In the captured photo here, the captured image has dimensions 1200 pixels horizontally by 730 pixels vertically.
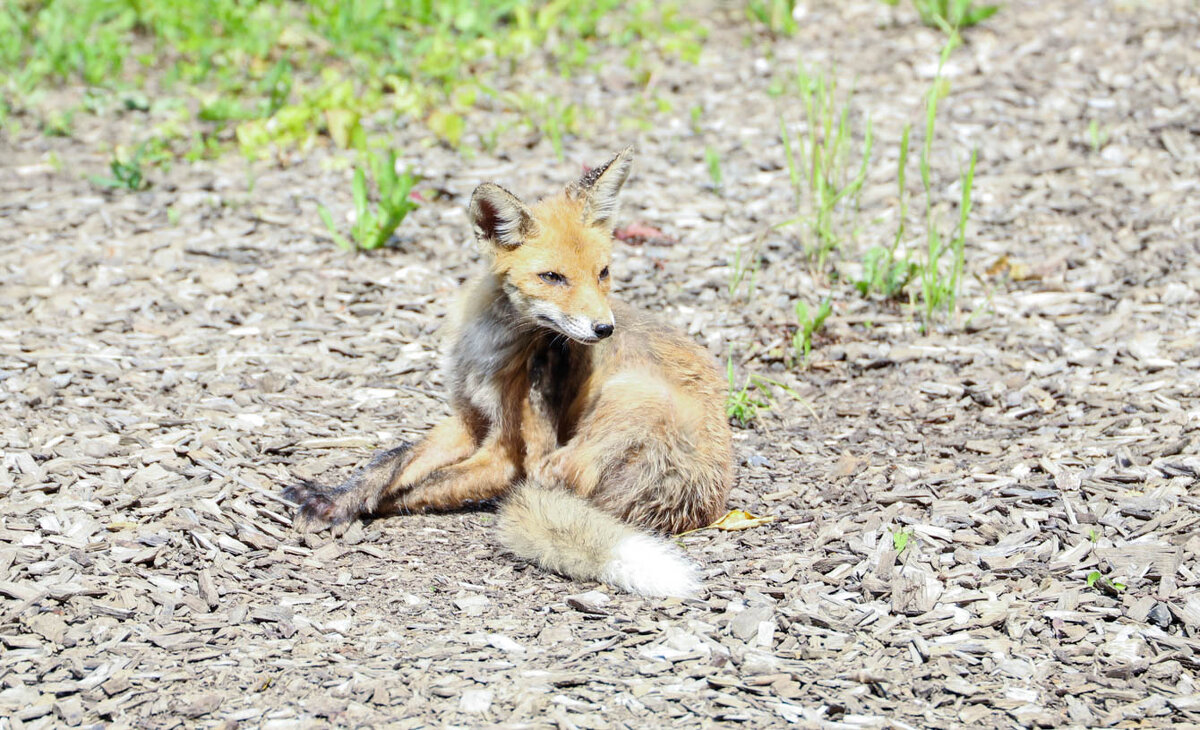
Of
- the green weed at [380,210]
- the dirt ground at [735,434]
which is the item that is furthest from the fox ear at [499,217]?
the green weed at [380,210]

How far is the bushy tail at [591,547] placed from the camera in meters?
4.16

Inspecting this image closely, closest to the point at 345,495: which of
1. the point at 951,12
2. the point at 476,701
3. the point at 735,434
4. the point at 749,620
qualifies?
the point at 476,701

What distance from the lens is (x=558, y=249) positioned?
4.74 meters

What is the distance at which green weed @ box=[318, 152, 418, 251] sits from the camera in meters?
7.06

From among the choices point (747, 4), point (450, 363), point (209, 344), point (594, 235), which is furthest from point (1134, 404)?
point (747, 4)

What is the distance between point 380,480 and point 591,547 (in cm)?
111

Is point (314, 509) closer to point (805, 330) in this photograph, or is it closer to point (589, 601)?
point (589, 601)

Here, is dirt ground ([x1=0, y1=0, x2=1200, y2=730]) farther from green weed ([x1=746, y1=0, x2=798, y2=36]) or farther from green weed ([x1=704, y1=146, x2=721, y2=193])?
green weed ([x1=746, y1=0, x2=798, y2=36])

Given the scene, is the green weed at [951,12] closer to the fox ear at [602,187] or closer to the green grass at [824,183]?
the green grass at [824,183]

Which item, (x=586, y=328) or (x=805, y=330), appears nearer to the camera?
(x=586, y=328)

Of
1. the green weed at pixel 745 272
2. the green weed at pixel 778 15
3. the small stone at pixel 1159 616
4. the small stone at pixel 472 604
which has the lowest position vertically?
the small stone at pixel 472 604

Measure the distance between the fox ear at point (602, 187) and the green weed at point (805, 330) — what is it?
1.67 metres

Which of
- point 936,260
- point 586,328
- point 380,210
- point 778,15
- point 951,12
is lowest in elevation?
point 380,210

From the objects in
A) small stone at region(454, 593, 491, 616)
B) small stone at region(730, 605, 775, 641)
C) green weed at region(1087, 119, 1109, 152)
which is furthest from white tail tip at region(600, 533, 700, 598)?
green weed at region(1087, 119, 1109, 152)
